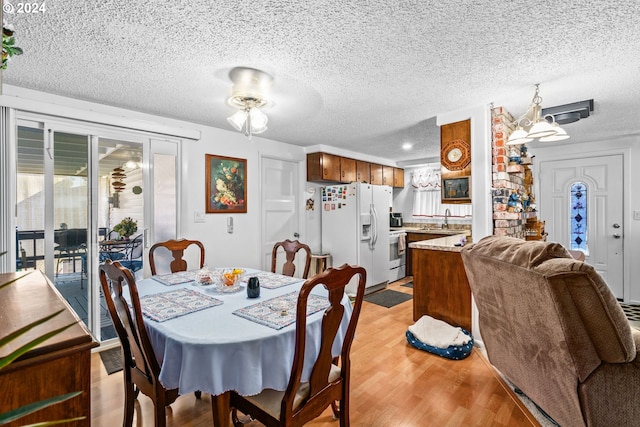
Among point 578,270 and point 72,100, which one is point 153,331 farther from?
point 72,100

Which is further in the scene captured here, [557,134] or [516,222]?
[516,222]

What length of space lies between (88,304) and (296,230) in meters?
2.49

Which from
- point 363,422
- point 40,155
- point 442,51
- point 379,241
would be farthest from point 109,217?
point 379,241

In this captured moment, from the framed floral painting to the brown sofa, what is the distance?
9.10 feet

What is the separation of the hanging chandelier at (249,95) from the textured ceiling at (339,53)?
72 mm

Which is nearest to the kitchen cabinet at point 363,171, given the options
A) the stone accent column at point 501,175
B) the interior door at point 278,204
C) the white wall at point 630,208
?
the interior door at point 278,204

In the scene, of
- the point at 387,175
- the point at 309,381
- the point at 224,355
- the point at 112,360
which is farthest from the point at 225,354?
the point at 387,175

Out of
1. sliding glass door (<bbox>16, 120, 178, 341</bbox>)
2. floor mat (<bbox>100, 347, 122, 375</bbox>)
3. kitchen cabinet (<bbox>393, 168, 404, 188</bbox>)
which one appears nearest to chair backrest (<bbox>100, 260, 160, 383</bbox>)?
floor mat (<bbox>100, 347, 122, 375</bbox>)

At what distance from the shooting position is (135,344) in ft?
4.99

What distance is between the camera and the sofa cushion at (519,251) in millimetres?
1447

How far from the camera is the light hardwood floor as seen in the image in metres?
1.88

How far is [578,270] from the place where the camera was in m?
1.27

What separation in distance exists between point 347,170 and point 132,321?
3.84 metres

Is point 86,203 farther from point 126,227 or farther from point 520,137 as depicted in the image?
point 520,137
